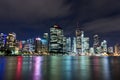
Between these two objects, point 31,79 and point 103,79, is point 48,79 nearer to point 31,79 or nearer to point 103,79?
point 31,79

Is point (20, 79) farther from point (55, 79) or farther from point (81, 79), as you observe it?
point (81, 79)

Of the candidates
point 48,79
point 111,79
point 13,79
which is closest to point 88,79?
point 111,79

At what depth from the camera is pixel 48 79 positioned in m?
42.3

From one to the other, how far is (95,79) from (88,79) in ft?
4.48

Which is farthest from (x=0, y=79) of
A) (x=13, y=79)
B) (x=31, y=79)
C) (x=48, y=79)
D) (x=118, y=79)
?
(x=118, y=79)

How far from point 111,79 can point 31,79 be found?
1508 centimetres

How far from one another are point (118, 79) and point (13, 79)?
771 inches

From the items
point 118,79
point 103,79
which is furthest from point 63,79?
point 118,79

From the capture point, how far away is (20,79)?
138ft

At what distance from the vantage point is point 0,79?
1625 inches

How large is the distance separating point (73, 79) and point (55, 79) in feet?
12.0

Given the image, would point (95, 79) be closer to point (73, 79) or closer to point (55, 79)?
point (73, 79)

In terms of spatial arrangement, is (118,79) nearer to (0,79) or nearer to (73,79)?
(73,79)

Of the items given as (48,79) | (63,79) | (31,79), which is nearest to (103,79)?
(63,79)
